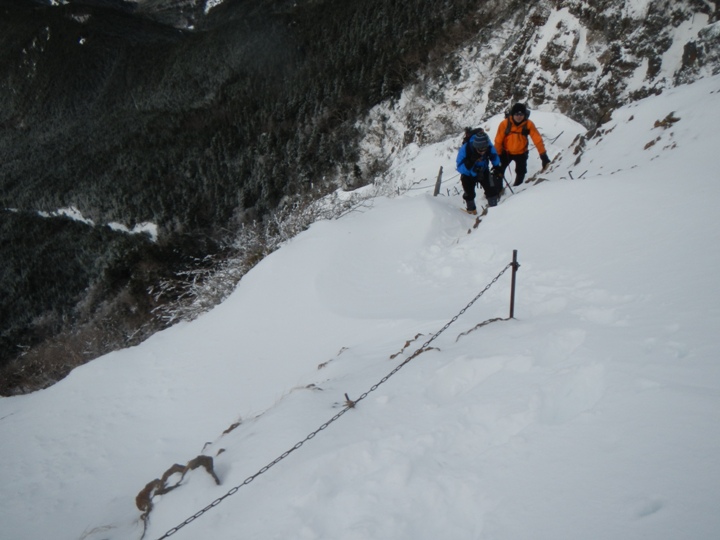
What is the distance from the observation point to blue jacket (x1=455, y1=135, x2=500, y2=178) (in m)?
6.00

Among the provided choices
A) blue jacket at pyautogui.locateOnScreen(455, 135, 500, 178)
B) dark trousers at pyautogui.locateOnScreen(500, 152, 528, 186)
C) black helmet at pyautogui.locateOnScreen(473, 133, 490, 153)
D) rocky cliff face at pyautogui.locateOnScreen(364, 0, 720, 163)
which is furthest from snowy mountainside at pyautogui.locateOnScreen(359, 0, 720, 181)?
black helmet at pyautogui.locateOnScreen(473, 133, 490, 153)

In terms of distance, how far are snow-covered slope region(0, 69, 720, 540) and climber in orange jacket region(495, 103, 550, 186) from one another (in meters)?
0.85

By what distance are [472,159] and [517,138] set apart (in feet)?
3.45

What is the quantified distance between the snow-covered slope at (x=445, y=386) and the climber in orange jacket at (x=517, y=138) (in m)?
0.85

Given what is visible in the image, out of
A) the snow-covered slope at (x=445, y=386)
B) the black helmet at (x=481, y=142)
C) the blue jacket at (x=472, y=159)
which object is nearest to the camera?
the snow-covered slope at (x=445, y=386)

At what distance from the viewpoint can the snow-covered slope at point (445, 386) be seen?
1620mm

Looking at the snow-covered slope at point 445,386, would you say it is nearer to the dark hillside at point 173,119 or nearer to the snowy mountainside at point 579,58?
the snowy mountainside at point 579,58

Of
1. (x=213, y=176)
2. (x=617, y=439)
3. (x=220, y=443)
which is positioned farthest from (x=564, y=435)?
(x=213, y=176)

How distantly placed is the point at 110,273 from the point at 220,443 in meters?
32.1

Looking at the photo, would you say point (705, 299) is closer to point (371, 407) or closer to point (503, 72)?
point (371, 407)

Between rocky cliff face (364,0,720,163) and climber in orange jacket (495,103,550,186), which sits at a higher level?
rocky cliff face (364,0,720,163)

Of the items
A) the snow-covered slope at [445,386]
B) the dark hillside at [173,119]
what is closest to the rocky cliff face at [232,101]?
the dark hillside at [173,119]

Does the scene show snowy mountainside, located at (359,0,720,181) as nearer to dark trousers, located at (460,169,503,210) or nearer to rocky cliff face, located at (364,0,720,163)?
rocky cliff face, located at (364,0,720,163)

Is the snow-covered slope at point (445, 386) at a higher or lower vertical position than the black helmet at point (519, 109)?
lower
